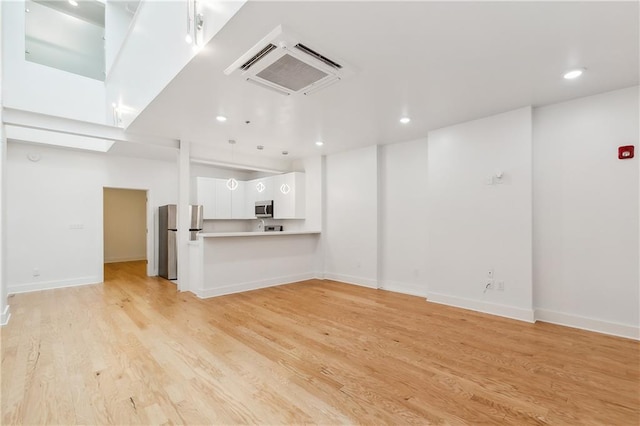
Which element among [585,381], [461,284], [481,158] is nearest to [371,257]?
[461,284]

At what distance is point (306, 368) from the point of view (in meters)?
2.38

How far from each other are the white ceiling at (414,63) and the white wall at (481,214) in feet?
1.11

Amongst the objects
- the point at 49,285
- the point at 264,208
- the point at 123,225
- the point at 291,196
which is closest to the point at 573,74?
the point at 291,196

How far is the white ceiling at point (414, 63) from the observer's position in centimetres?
192

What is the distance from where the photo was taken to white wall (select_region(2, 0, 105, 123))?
196 inches

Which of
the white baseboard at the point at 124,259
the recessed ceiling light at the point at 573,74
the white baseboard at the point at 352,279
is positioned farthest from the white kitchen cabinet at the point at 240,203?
the recessed ceiling light at the point at 573,74

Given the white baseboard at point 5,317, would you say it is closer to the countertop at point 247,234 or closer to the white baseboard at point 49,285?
the white baseboard at point 49,285

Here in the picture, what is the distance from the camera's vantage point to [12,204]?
5043mm

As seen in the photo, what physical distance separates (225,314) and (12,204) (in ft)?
15.1

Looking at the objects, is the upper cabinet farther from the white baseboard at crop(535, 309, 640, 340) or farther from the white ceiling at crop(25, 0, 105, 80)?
the white baseboard at crop(535, 309, 640, 340)

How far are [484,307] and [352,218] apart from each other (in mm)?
2679

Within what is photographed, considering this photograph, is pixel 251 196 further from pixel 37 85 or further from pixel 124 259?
pixel 124 259

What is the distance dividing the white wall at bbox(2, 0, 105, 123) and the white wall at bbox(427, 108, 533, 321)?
662 cm

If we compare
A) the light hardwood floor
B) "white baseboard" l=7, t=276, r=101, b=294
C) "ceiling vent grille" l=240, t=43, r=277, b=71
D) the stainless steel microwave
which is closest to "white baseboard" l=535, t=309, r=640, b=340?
the light hardwood floor
